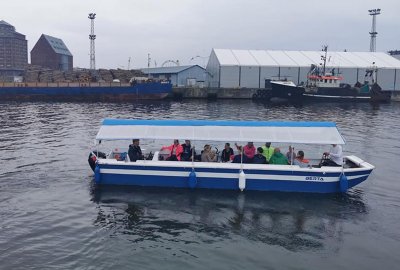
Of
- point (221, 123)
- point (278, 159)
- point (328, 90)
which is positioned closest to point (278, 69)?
point (328, 90)

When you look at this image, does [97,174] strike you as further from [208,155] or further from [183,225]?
[183,225]

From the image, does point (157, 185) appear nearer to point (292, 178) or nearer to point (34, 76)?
point (292, 178)

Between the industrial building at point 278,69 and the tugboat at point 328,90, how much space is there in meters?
4.02

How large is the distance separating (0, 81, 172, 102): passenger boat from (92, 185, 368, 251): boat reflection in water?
5330 centimetres

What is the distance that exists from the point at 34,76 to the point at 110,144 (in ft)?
218

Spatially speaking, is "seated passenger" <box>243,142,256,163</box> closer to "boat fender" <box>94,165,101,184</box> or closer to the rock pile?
"boat fender" <box>94,165,101,184</box>

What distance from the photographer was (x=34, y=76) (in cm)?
8544

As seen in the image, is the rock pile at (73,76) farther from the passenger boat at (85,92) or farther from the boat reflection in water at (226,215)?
the boat reflection in water at (226,215)

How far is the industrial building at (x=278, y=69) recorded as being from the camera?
77312mm

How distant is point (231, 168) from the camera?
1795 centimetres

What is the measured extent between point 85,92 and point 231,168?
5862 centimetres

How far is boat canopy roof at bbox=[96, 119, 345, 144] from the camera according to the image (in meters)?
18.0

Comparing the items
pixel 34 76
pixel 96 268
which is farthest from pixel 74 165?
pixel 34 76

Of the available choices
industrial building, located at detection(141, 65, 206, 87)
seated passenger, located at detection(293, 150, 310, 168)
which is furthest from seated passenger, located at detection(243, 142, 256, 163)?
industrial building, located at detection(141, 65, 206, 87)
